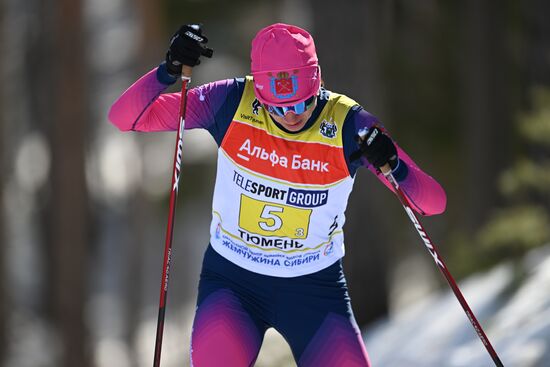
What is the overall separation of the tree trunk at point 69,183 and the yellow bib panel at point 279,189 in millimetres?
11054

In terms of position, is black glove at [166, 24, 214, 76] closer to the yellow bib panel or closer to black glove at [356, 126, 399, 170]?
the yellow bib panel

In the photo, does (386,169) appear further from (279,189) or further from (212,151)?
(212,151)

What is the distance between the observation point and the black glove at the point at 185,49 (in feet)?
14.8

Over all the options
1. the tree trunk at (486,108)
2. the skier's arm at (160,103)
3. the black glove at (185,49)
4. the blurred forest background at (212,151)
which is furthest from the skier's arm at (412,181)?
the tree trunk at (486,108)

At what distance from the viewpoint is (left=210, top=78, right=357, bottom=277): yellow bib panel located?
14.6 ft

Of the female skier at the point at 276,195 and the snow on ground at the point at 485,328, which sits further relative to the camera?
the snow on ground at the point at 485,328

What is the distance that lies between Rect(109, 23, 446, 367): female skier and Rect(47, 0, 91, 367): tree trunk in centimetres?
1097

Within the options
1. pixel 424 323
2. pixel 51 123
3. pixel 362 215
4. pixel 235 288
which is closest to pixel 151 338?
pixel 51 123

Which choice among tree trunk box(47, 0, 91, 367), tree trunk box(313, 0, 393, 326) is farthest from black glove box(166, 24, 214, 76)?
tree trunk box(47, 0, 91, 367)

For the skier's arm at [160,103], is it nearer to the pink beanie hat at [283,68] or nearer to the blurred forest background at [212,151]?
the pink beanie hat at [283,68]

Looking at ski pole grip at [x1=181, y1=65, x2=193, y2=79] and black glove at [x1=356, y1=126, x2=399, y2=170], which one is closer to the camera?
black glove at [x1=356, y1=126, x2=399, y2=170]

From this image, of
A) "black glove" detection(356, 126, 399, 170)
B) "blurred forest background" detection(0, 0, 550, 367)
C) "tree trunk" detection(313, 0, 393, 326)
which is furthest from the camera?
"blurred forest background" detection(0, 0, 550, 367)

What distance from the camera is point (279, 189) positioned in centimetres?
448

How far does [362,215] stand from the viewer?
964 centimetres
